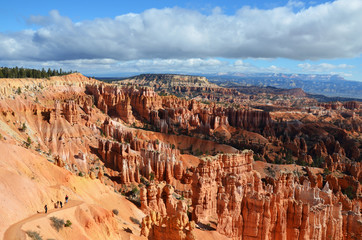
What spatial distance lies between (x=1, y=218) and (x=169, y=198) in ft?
63.4

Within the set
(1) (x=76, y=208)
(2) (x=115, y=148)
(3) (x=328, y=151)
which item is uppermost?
(1) (x=76, y=208)

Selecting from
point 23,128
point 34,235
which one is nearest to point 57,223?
point 34,235

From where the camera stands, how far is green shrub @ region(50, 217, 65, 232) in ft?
55.8

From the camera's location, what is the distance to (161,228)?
21672 millimetres

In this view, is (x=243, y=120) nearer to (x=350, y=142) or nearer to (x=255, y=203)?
(x=350, y=142)

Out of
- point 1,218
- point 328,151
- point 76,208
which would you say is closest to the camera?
point 1,218

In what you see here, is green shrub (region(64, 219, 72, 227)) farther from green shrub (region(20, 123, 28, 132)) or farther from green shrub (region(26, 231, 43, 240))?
green shrub (region(20, 123, 28, 132))

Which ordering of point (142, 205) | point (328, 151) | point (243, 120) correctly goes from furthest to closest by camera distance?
point (243, 120)
point (328, 151)
point (142, 205)

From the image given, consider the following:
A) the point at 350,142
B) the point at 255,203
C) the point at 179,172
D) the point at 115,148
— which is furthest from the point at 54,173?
the point at 350,142

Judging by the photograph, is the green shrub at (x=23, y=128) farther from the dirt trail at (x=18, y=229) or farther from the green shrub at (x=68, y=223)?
the green shrub at (x=68, y=223)

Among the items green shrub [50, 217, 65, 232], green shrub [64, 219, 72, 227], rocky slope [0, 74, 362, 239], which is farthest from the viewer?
→ rocky slope [0, 74, 362, 239]

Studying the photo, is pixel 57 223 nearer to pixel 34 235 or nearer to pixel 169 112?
pixel 34 235

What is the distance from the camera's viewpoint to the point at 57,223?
680 inches

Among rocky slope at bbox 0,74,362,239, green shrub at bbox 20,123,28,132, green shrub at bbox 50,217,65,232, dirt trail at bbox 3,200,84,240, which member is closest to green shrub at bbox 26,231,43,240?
dirt trail at bbox 3,200,84,240
